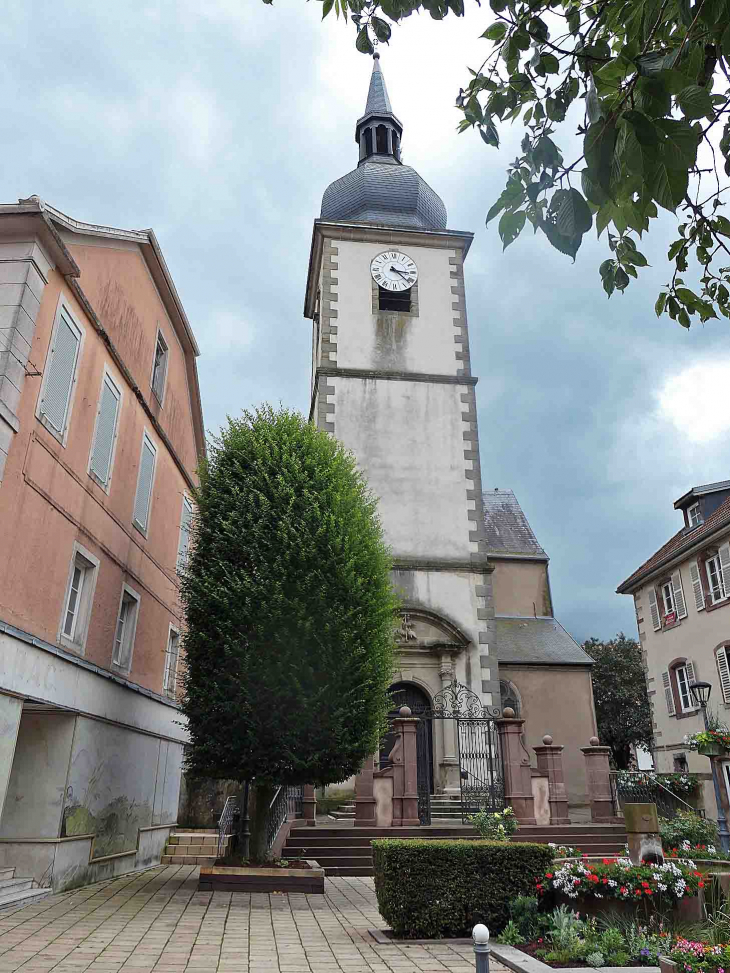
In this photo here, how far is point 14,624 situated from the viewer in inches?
399

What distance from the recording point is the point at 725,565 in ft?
76.6

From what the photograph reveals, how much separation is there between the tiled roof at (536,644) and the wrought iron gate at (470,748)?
441cm

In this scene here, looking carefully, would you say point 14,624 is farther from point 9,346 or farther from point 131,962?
point 131,962

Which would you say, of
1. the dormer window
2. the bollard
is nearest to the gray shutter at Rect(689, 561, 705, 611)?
the dormer window

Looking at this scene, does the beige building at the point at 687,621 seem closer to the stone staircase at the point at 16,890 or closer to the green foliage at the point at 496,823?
the green foliage at the point at 496,823

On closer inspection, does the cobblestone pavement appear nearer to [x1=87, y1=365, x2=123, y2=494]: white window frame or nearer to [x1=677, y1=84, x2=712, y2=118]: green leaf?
[x1=87, y1=365, x2=123, y2=494]: white window frame

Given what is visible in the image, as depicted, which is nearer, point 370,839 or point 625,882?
point 625,882

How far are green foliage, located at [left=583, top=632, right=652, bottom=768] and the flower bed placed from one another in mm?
38003

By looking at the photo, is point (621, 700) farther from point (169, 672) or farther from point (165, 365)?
point (165, 365)

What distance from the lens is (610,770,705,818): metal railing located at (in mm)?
20516

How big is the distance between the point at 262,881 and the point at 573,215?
10.7 m

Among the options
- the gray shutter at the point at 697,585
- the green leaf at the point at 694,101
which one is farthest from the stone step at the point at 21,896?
the gray shutter at the point at 697,585

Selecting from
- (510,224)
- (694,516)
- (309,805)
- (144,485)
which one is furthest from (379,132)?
(510,224)

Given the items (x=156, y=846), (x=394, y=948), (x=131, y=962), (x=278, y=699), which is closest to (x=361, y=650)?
(x=278, y=699)
